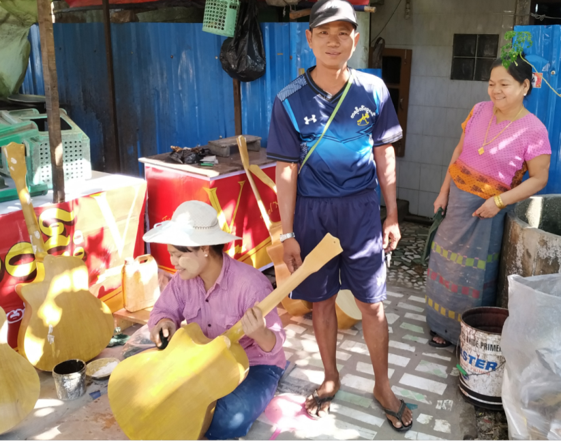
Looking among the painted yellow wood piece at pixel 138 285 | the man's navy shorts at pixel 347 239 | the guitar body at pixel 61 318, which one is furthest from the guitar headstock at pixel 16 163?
the man's navy shorts at pixel 347 239

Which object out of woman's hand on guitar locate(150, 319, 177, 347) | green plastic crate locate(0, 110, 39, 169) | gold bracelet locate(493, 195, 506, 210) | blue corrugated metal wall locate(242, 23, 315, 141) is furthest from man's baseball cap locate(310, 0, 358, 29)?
green plastic crate locate(0, 110, 39, 169)

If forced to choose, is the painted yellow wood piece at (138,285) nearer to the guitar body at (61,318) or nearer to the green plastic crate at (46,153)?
the guitar body at (61,318)

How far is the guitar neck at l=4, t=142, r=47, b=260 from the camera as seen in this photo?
3.45 metres

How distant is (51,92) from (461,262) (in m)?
2.93

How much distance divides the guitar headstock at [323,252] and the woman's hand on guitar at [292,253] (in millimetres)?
313

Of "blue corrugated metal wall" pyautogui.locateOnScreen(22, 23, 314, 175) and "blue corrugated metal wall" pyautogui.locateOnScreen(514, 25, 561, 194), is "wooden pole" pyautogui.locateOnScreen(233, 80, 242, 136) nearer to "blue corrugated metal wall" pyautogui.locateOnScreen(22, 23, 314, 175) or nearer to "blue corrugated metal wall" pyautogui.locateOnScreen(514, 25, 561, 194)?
"blue corrugated metal wall" pyautogui.locateOnScreen(22, 23, 314, 175)

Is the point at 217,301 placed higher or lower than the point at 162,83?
lower

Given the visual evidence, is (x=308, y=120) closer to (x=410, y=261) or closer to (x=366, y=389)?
(x=366, y=389)

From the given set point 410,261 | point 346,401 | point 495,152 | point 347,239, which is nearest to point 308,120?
point 347,239

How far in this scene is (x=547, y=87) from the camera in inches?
148

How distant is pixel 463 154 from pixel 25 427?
304cm

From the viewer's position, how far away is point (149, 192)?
468 centimetres

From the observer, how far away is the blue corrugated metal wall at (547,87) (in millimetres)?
3689

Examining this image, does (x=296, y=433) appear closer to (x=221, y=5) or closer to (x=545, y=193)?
(x=545, y=193)
